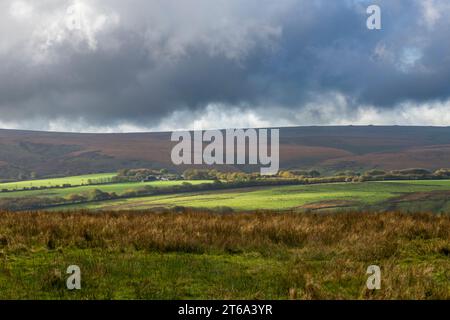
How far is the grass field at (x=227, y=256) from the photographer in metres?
7.19

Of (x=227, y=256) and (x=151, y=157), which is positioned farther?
(x=151, y=157)

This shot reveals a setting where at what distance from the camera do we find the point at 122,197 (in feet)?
166

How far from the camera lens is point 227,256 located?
1023 cm

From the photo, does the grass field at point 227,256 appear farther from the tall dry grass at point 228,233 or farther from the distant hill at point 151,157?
the distant hill at point 151,157

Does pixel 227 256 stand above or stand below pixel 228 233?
below

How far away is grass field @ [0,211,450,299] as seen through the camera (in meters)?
7.19

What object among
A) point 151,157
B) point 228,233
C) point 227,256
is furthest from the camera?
point 151,157

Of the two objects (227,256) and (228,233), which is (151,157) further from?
(227,256)

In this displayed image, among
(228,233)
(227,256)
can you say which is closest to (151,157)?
(228,233)

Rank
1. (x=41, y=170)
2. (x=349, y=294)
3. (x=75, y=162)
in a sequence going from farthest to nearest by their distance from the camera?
(x=75, y=162) < (x=41, y=170) < (x=349, y=294)

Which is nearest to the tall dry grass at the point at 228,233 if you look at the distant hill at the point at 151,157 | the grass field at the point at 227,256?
the grass field at the point at 227,256
